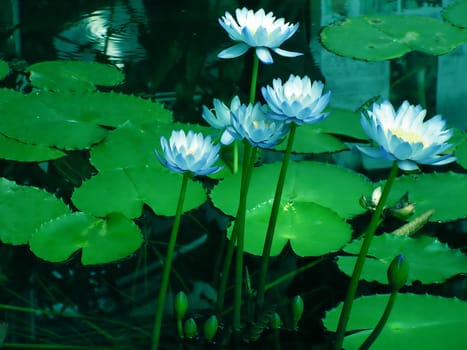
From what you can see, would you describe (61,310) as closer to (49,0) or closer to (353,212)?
(353,212)

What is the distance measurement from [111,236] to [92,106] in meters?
0.57

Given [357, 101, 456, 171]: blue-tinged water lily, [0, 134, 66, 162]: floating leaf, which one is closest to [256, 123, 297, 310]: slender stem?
[357, 101, 456, 171]: blue-tinged water lily

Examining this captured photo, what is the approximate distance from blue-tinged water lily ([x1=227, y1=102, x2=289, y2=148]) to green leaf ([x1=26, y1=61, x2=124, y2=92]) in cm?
103

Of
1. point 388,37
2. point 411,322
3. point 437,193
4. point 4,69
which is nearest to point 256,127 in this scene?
point 411,322

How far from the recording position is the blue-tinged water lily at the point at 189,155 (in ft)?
3.22

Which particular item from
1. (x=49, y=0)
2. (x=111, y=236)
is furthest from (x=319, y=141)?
(x=49, y=0)

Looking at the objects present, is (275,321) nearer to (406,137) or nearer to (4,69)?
(406,137)

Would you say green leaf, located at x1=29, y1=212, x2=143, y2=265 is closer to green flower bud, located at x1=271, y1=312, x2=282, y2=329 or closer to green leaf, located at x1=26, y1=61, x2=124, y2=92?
green flower bud, located at x1=271, y1=312, x2=282, y2=329

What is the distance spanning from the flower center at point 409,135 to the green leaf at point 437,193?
1.68 ft

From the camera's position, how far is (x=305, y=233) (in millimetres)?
1410

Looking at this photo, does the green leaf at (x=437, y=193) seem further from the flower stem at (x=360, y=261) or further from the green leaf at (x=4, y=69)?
the green leaf at (x=4, y=69)

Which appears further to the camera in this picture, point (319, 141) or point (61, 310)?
point (319, 141)

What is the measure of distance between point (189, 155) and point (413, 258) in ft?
1.93

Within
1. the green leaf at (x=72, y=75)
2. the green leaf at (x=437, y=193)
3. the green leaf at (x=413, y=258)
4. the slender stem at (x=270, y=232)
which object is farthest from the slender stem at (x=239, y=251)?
the green leaf at (x=72, y=75)
